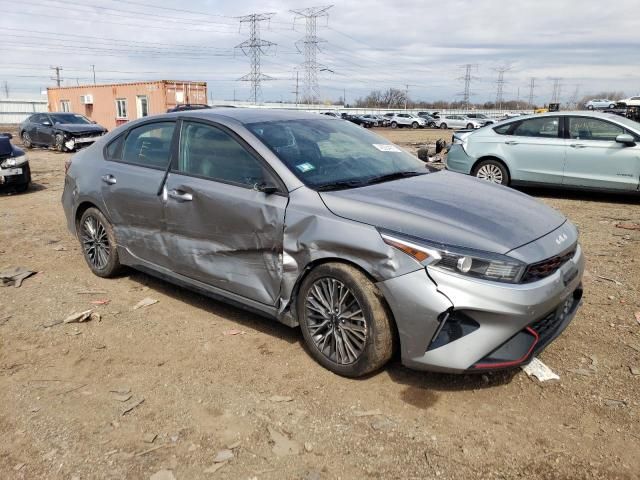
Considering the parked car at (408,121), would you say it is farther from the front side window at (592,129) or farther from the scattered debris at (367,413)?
the scattered debris at (367,413)

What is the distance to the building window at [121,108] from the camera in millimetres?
32969

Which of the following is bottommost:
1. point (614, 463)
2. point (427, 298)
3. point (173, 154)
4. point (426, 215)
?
point (614, 463)

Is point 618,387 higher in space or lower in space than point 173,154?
lower

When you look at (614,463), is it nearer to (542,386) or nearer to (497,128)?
(542,386)

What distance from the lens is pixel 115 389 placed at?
3.33m

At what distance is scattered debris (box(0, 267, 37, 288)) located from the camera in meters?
5.25

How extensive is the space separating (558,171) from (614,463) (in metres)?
7.34

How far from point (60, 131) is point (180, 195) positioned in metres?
18.1

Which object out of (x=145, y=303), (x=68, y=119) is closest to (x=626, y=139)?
(x=145, y=303)

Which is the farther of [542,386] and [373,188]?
[373,188]

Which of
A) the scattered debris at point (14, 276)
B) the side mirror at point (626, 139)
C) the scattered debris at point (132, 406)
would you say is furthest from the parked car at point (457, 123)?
the scattered debris at point (132, 406)

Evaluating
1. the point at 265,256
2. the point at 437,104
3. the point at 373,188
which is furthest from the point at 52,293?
the point at 437,104

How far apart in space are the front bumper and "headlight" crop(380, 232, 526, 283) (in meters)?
0.04

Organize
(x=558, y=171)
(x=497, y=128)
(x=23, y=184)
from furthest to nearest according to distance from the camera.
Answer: (x=23, y=184)
(x=497, y=128)
(x=558, y=171)
